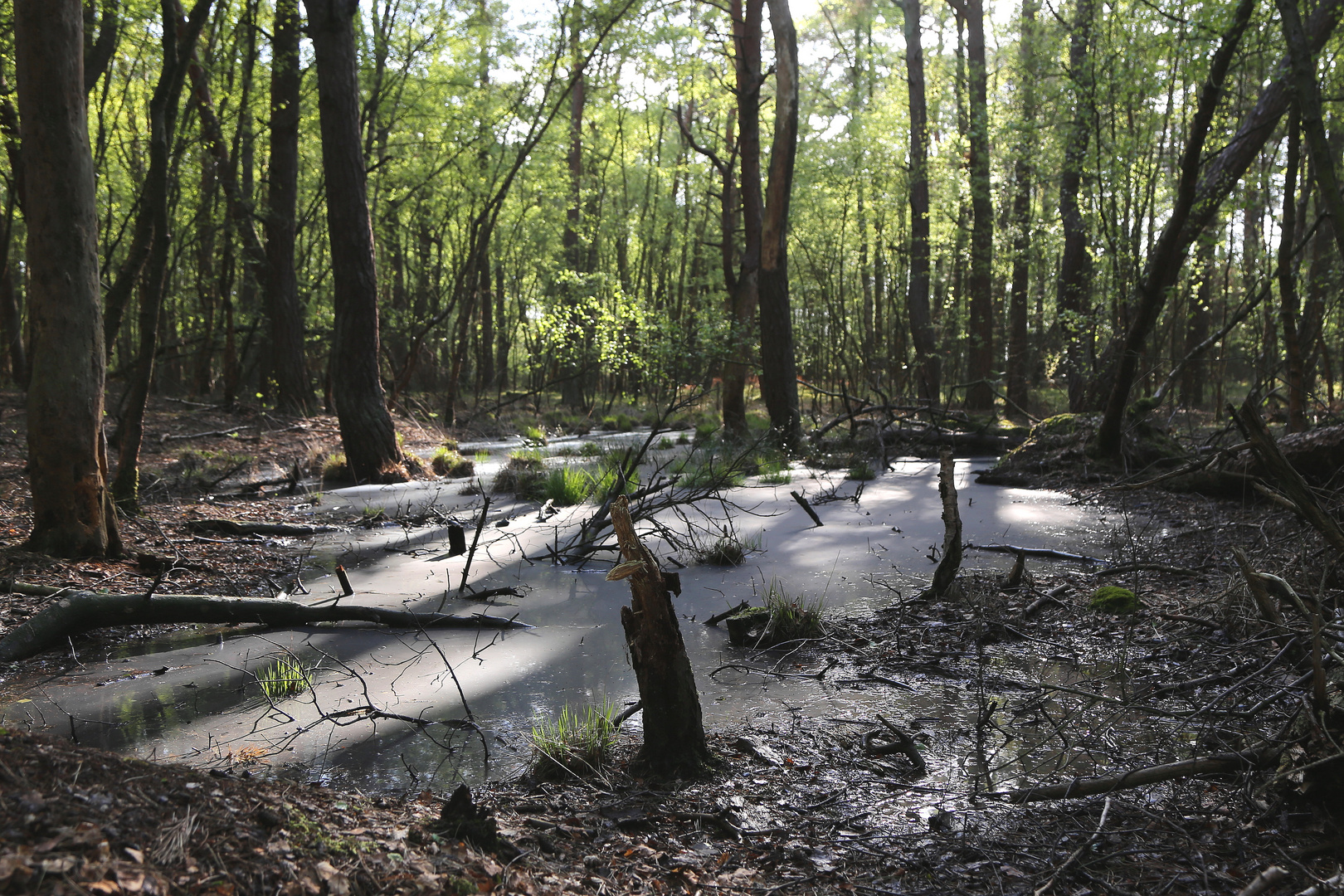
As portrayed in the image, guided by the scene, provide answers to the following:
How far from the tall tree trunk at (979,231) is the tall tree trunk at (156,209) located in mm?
12655

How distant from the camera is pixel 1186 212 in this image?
6.80 metres

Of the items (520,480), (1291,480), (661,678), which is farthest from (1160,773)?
(520,480)

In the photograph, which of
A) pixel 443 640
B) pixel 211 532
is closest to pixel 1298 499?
pixel 443 640

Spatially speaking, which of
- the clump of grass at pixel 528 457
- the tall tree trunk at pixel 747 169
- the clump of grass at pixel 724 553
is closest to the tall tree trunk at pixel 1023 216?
the tall tree trunk at pixel 747 169

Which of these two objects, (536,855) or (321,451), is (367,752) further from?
(321,451)

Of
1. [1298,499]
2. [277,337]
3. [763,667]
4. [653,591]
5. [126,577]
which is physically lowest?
[763,667]

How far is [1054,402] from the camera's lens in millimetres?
20109

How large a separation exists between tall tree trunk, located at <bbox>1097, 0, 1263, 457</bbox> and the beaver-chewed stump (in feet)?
19.0

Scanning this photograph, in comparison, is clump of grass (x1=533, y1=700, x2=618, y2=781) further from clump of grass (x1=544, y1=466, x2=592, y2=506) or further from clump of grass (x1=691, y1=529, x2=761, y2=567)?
clump of grass (x1=544, y1=466, x2=592, y2=506)

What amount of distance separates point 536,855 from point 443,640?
2.27 meters

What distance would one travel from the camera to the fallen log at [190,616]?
12.5 ft

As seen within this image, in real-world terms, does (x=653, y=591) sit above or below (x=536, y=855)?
above

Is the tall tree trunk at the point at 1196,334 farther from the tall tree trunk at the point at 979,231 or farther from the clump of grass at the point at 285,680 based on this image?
the clump of grass at the point at 285,680

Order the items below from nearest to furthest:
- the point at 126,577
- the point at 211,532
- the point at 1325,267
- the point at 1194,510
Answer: the point at 126,577 < the point at 211,532 < the point at 1194,510 < the point at 1325,267
